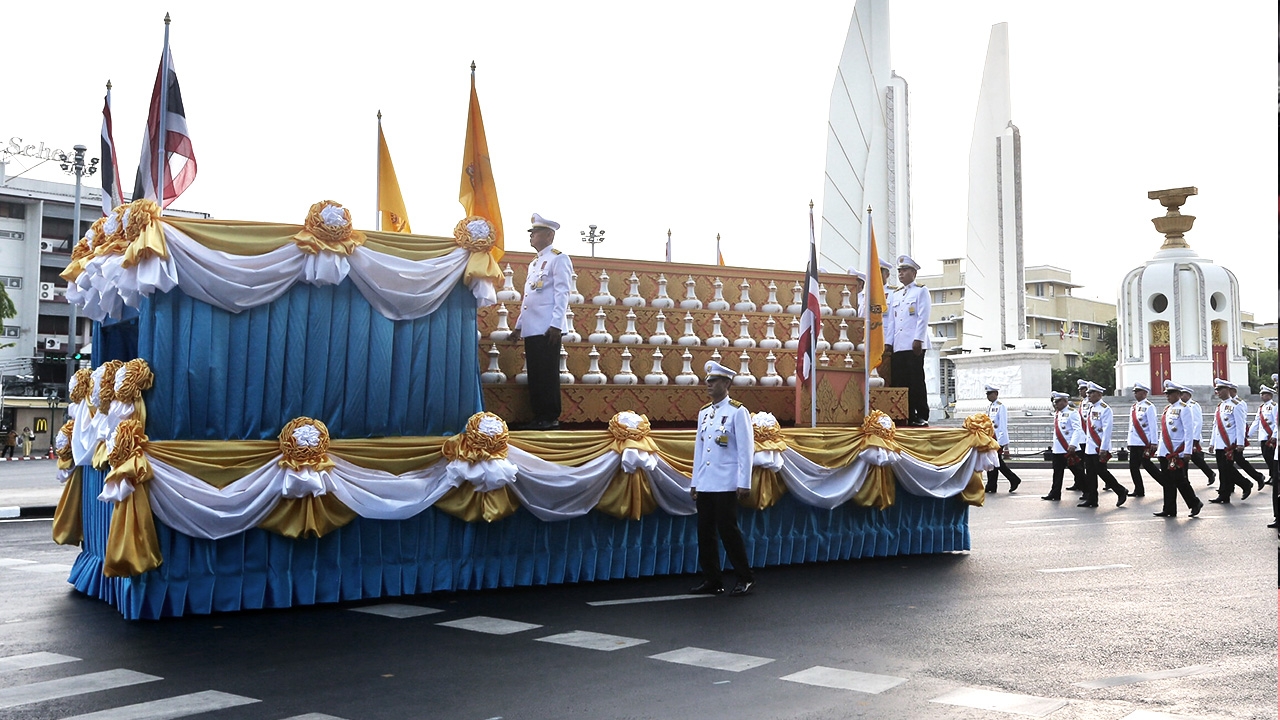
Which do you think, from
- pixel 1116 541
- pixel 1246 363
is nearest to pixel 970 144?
pixel 1246 363

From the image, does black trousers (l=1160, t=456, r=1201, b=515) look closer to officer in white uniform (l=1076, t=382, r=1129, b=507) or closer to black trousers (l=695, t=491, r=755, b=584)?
officer in white uniform (l=1076, t=382, r=1129, b=507)

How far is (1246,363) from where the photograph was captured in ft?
143

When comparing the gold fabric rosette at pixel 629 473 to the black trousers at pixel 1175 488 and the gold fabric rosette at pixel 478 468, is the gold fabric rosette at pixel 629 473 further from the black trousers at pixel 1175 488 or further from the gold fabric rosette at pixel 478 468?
the black trousers at pixel 1175 488

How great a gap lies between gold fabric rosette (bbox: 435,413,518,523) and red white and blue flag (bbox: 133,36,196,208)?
2979 mm

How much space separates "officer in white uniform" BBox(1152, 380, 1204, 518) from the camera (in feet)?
51.2

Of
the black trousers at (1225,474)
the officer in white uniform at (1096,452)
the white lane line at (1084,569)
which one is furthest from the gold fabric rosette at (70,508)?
the black trousers at (1225,474)

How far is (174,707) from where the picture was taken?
538 centimetres

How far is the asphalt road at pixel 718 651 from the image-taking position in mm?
5391

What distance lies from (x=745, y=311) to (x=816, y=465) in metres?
2.27

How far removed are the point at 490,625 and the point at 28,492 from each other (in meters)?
16.5

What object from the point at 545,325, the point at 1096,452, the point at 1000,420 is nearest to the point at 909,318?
the point at 545,325

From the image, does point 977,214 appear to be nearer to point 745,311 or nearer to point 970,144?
point 970,144

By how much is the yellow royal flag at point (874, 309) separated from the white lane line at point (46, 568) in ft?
27.4

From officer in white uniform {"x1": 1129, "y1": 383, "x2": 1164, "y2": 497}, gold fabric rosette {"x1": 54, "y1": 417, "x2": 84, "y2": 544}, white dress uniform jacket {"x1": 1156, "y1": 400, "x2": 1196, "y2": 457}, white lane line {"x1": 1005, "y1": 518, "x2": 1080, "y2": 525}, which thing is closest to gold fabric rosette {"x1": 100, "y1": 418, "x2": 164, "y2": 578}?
gold fabric rosette {"x1": 54, "y1": 417, "x2": 84, "y2": 544}
